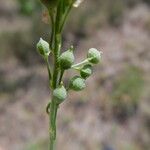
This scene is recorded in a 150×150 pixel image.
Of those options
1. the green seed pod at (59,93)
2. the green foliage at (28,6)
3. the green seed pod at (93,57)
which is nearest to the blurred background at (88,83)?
the green foliage at (28,6)

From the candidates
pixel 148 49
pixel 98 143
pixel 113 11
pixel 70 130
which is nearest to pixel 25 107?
pixel 70 130

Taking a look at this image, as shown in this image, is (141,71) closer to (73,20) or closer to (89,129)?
(89,129)

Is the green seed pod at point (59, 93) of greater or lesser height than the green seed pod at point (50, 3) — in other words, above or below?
below

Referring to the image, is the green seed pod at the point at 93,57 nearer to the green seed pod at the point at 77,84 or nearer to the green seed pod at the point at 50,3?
the green seed pod at the point at 77,84

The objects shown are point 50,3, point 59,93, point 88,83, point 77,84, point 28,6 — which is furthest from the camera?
point 28,6

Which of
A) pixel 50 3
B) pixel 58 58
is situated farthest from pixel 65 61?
pixel 50 3

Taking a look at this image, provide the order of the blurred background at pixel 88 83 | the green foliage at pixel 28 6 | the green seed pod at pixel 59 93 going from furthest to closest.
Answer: the green foliage at pixel 28 6 → the blurred background at pixel 88 83 → the green seed pod at pixel 59 93

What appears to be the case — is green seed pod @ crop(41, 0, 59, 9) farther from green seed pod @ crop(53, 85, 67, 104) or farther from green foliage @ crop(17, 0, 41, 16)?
green foliage @ crop(17, 0, 41, 16)

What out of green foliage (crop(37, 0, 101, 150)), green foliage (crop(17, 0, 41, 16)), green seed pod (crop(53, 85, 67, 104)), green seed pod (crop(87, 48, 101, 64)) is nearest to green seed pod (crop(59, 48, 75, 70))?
green foliage (crop(37, 0, 101, 150))

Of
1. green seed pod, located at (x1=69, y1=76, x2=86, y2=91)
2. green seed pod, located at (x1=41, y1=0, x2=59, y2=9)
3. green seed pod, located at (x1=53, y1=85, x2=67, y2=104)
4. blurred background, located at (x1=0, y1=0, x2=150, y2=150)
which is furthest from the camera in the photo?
blurred background, located at (x1=0, y1=0, x2=150, y2=150)

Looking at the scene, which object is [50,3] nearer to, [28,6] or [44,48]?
[44,48]
